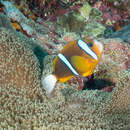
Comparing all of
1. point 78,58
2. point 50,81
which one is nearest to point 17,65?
point 50,81

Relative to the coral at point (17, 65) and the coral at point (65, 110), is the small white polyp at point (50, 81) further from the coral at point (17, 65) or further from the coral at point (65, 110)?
the coral at point (17, 65)

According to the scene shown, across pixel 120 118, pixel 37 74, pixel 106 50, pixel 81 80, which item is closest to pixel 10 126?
pixel 37 74

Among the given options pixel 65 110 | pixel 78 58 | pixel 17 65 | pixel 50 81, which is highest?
pixel 78 58

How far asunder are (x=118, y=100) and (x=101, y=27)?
14.7 ft

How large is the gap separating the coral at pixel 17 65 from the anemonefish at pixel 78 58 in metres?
0.86

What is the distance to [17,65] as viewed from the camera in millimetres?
2512

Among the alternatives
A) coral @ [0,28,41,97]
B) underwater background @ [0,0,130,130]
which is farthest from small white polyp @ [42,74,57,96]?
coral @ [0,28,41,97]

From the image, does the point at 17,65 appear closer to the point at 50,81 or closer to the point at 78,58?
the point at 50,81

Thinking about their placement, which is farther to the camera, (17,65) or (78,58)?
(17,65)

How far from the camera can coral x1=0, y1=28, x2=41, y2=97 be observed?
95.6 inches

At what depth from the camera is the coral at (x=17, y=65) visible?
2429 millimetres

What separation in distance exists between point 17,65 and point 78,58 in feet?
3.65

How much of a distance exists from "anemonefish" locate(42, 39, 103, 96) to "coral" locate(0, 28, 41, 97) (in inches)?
33.7

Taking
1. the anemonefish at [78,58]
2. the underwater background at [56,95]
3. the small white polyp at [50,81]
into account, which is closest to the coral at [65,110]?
the underwater background at [56,95]
